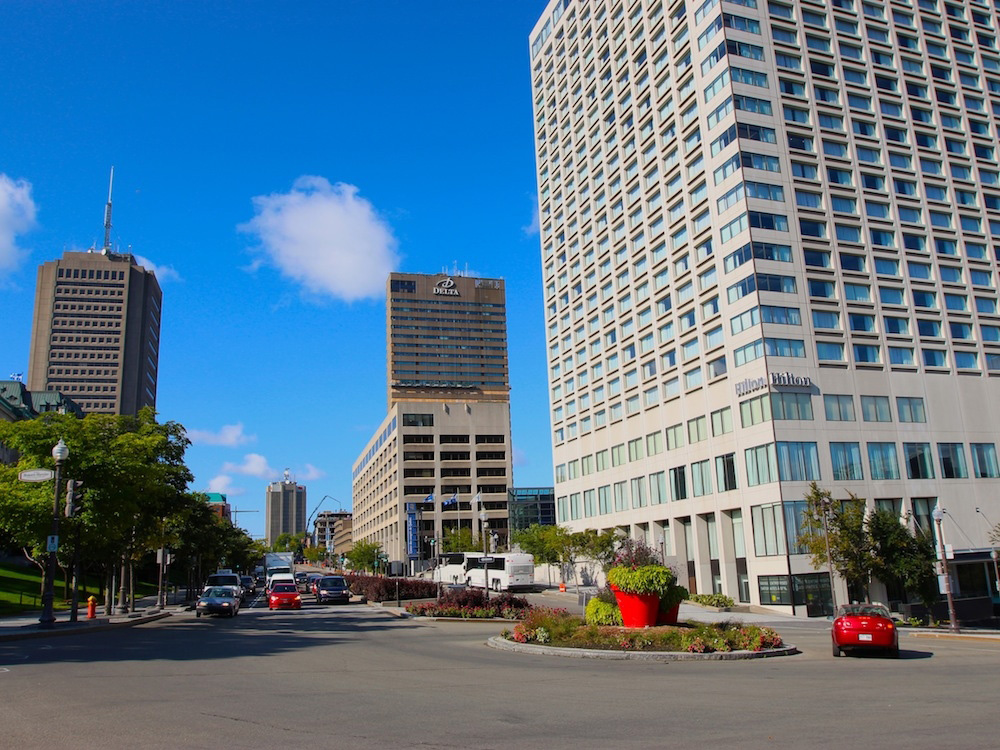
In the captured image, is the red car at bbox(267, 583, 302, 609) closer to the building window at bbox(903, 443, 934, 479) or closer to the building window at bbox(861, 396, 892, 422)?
the building window at bbox(861, 396, 892, 422)

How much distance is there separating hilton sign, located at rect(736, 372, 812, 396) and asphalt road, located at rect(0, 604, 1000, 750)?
2911 cm

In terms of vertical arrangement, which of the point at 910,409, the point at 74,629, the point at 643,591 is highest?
the point at 910,409

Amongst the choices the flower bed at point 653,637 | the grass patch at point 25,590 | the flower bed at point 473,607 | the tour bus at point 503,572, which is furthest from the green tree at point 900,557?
the grass patch at point 25,590

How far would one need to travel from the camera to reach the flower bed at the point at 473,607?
114ft

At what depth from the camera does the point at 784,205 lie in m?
54.4

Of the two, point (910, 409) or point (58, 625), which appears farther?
point (910, 409)

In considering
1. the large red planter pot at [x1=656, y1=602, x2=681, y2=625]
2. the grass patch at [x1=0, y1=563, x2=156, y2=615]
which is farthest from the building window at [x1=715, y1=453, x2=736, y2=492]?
the grass patch at [x1=0, y1=563, x2=156, y2=615]

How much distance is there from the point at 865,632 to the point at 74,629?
26.0 meters

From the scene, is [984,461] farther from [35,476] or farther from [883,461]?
[35,476]

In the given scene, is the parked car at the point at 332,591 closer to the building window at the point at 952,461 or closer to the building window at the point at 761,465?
the building window at the point at 761,465

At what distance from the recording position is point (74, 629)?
2831 cm

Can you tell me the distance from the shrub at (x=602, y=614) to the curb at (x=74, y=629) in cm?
1771

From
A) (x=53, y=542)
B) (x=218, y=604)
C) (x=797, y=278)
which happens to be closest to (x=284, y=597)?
(x=218, y=604)

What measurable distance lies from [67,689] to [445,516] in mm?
109737
